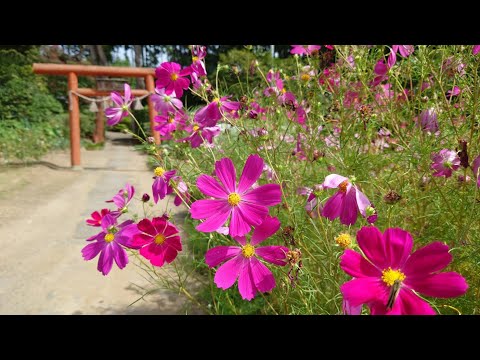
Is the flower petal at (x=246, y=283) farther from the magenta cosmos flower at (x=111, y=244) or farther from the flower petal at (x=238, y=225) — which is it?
the magenta cosmos flower at (x=111, y=244)

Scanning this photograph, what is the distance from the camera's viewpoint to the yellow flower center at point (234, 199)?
416 millimetres

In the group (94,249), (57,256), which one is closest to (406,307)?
(94,249)

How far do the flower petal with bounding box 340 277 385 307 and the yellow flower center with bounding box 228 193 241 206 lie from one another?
0.19 meters

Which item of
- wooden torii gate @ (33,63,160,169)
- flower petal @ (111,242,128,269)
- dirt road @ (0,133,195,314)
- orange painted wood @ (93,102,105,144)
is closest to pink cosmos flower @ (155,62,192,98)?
flower petal @ (111,242,128,269)

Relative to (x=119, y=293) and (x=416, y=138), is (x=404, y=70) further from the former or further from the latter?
(x=119, y=293)

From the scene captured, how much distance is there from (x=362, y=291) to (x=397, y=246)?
5 cm

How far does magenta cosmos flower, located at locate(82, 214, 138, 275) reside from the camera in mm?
509

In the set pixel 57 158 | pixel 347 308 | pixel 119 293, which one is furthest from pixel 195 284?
pixel 57 158

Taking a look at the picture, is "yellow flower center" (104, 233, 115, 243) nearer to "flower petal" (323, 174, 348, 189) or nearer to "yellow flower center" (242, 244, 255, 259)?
"yellow flower center" (242, 244, 255, 259)

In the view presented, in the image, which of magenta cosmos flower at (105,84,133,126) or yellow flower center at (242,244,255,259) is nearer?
yellow flower center at (242,244,255,259)

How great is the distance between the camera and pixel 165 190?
1.99ft

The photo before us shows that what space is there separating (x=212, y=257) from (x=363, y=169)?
49 cm

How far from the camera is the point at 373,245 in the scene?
27 cm

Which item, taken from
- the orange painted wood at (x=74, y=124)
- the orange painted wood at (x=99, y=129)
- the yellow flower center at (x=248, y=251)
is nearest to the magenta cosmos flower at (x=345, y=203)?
the yellow flower center at (x=248, y=251)
